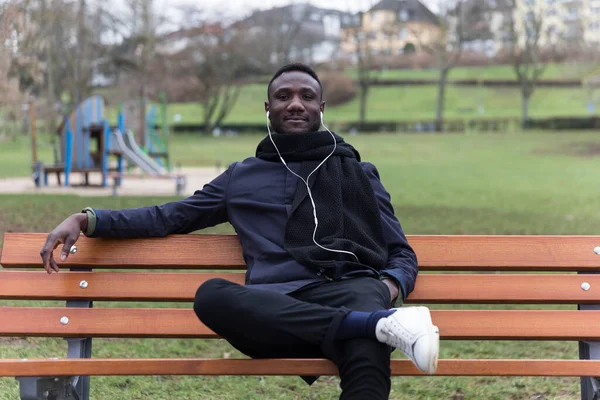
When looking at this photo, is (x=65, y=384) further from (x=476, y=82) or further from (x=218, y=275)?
(x=476, y=82)

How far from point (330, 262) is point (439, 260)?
575 mm

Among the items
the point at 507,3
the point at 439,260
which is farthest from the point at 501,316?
the point at 507,3

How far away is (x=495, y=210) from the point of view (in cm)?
1229

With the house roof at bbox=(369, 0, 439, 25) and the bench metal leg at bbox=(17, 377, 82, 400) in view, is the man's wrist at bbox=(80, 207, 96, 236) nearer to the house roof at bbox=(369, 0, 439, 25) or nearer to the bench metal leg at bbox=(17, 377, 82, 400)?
the bench metal leg at bbox=(17, 377, 82, 400)

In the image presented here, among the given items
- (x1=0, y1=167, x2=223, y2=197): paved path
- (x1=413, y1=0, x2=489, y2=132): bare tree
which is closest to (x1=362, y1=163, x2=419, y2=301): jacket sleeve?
(x1=0, y1=167, x2=223, y2=197): paved path

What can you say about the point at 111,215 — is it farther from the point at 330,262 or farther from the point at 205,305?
the point at 330,262

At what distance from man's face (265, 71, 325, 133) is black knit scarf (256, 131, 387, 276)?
0.28 ft

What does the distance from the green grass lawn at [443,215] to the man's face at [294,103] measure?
145cm

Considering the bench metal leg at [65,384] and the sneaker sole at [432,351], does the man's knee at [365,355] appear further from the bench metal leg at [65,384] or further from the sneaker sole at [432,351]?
the bench metal leg at [65,384]

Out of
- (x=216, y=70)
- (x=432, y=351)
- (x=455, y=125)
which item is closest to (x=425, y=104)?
(x=455, y=125)

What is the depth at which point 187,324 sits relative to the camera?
10.9 feet

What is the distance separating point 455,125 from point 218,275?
46222mm

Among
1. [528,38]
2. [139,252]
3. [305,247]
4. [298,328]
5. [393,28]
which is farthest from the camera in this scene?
[393,28]

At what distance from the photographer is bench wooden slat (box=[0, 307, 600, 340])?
3273 millimetres
